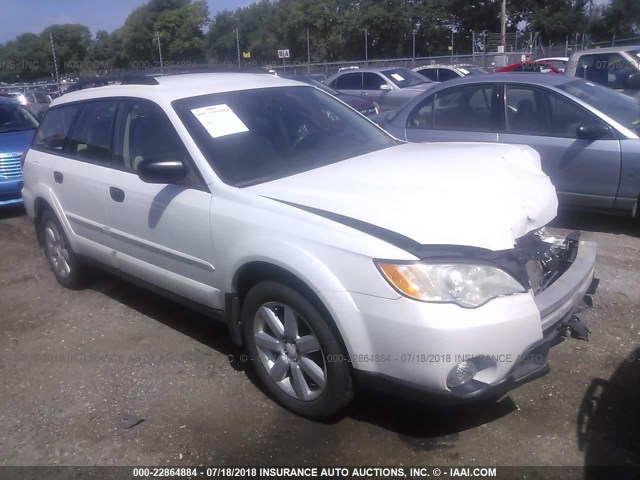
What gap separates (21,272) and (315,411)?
424cm

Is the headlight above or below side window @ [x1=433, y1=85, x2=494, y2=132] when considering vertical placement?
below

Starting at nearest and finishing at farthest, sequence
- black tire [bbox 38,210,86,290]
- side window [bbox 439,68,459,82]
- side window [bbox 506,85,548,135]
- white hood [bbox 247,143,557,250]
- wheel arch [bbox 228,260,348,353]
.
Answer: white hood [bbox 247,143,557,250], wheel arch [bbox 228,260,348,353], black tire [bbox 38,210,86,290], side window [bbox 506,85,548,135], side window [bbox 439,68,459,82]

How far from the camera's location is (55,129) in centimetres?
519

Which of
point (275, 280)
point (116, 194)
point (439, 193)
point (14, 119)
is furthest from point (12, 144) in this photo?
point (439, 193)

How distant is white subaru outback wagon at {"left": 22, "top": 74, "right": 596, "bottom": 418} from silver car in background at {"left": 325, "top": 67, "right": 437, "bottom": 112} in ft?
33.3

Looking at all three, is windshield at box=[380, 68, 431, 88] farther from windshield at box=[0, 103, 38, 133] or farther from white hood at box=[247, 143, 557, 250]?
white hood at box=[247, 143, 557, 250]

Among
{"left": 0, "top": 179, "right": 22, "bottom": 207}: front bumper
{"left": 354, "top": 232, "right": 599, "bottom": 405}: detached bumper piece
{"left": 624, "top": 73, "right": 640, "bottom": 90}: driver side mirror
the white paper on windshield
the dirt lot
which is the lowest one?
the dirt lot

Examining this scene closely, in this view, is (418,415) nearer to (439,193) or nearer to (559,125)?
(439,193)

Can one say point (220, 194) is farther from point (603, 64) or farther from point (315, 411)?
point (603, 64)

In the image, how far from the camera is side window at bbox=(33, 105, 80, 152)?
4980 mm

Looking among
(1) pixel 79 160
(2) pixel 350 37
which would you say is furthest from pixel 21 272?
(2) pixel 350 37

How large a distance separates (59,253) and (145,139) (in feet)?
6.18

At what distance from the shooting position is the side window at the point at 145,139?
365 centimetres

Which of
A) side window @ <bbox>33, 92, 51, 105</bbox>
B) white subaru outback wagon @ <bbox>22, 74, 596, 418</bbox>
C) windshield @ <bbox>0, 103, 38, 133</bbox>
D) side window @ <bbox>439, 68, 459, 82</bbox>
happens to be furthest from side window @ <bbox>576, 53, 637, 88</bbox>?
side window @ <bbox>33, 92, 51, 105</bbox>
